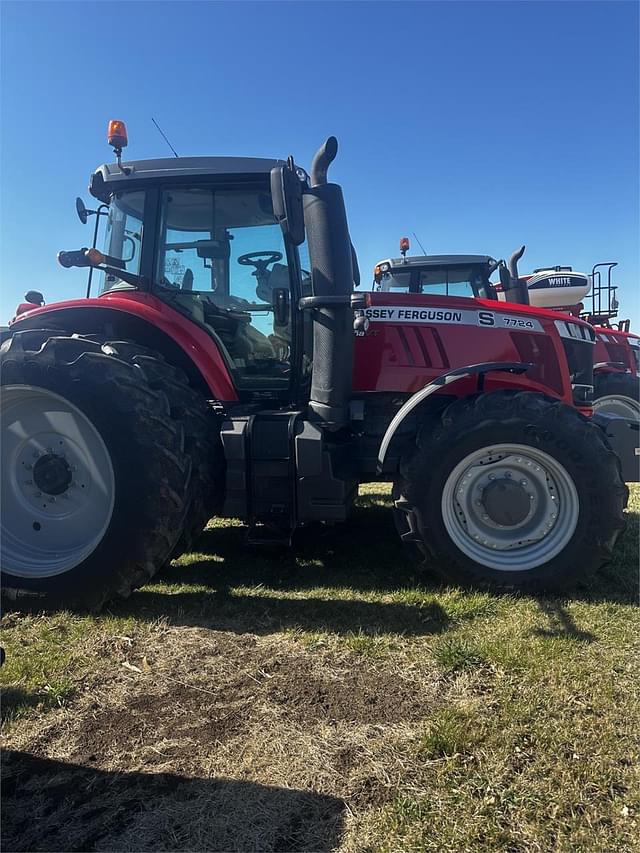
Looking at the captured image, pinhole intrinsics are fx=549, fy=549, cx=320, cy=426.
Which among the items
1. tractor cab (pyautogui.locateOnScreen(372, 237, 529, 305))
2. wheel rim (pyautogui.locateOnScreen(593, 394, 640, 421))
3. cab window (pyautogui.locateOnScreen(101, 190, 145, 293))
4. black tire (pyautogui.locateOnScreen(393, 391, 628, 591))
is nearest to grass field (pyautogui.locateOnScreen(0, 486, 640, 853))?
black tire (pyautogui.locateOnScreen(393, 391, 628, 591))

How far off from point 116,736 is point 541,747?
58.1 inches

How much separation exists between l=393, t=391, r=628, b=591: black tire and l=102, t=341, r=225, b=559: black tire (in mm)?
1113

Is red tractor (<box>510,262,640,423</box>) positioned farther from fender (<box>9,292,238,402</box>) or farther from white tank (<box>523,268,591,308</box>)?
fender (<box>9,292,238,402</box>)

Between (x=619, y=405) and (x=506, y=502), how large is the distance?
468cm

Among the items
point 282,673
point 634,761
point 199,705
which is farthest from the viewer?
point 282,673

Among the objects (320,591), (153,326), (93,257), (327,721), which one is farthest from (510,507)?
(93,257)

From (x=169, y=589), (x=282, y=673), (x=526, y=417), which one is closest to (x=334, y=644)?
(x=282, y=673)

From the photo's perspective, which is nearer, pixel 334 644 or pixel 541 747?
pixel 541 747

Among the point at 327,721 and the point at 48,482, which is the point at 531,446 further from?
the point at 48,482

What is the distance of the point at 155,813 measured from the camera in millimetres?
1618

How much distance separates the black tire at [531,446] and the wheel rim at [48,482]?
1750 mm

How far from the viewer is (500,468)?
3178mm

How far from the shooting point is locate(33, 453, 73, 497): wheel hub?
3119 millimetres

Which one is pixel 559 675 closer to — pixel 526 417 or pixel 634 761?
pixel 634 761
